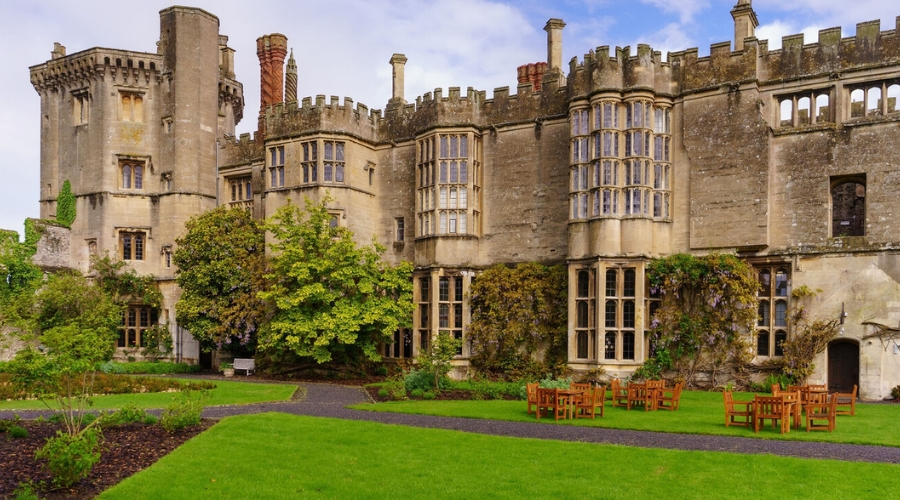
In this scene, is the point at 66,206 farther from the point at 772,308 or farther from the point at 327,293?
the point at 772,308

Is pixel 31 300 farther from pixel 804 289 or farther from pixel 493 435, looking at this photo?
pixel 804 289

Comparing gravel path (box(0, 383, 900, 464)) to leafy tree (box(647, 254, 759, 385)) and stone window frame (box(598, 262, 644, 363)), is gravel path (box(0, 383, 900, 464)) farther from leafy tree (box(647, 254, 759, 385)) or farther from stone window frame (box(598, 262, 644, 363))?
leafy tree (box(647, 254, 759, 385))

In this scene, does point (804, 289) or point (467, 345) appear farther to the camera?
point (467, 345)

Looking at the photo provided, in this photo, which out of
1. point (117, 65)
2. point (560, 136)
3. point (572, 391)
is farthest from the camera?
point (117, 65)

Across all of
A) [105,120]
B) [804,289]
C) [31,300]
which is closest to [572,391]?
[804,289]

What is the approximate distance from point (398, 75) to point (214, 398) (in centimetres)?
1583

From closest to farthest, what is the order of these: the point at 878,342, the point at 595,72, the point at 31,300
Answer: the point at 878,342 → the point at 595,72 → the point at 31,300

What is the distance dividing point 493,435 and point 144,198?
26541mm

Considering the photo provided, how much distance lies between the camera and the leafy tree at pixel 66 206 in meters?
34.6

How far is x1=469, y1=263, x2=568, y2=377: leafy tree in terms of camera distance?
81.4 feet

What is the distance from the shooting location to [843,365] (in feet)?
68.8

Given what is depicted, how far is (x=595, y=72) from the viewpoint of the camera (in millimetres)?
23688

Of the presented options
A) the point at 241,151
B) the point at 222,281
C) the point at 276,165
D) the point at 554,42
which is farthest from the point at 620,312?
the point at 241,151

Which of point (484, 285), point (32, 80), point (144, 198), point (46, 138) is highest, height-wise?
point (32, 80)
